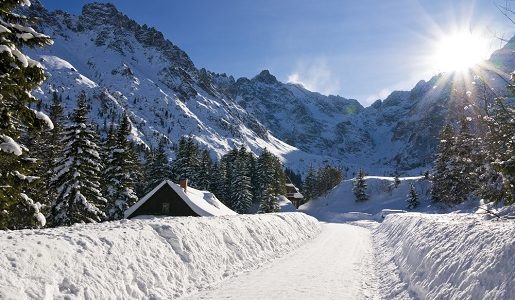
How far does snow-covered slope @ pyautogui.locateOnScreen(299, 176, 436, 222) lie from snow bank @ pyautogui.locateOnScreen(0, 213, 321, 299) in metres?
77.0

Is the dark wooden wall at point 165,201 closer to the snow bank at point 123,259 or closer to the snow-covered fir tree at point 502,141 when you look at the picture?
the snow bank at point 123,259

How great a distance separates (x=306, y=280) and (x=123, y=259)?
6.15m

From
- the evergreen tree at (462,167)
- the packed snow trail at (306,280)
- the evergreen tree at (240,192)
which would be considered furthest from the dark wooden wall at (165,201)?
the evergreen tree at (462,167)

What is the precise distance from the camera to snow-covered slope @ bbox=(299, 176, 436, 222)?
99438 millimetres

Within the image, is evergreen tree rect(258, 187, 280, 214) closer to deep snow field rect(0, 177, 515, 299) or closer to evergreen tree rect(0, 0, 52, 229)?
deep snow field rect(0, 177, 515, 299)

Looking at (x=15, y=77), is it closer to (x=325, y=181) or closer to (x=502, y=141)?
(x=502, y=141)

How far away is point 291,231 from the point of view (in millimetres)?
27812

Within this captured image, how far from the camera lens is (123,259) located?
36.5 ft

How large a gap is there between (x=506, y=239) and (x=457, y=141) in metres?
44.7

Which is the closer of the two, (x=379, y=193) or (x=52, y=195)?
(x=52, y=195)

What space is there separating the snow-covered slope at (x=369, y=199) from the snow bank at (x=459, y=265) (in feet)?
257

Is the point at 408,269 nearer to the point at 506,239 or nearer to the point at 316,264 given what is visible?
the point at 316,264

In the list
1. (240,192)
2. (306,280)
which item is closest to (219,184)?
(240,192)

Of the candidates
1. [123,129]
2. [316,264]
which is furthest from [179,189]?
[316,264]
